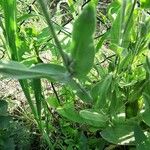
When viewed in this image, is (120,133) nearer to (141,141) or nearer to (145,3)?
(141,141)

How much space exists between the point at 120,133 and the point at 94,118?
8 cm

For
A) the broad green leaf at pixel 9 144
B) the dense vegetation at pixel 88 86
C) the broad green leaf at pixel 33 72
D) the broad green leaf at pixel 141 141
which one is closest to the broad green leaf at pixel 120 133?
the dense vegetation at pixel 88 86

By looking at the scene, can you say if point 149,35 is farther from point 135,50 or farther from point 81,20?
point 81,20

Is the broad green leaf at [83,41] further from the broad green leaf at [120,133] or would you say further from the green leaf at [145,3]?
the broad green leaf at [120,133]

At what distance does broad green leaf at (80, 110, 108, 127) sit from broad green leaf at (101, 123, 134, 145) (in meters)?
0.02

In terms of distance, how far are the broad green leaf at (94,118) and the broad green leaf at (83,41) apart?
334 millimetres

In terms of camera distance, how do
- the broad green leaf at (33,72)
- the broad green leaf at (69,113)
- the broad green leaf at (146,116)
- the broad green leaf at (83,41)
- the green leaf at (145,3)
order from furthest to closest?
the broad green leaf at (69,113) < the broad green leaf at (146,116) < the green leaf at (145,3) < the broad green leaf at (33,72) < the broad green leaf at (83,41)

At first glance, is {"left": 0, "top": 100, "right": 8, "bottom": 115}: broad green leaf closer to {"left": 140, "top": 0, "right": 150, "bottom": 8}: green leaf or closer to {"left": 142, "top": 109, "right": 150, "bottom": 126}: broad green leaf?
{"left": 142, "top": 109, "right": 150, "bottom": 126}: broad green leaf

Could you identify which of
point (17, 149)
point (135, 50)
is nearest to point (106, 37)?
point (135, 50)

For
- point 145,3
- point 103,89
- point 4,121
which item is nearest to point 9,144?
point 4,121

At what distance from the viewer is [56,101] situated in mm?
1103

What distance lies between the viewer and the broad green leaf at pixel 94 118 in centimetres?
92

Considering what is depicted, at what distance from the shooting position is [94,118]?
37.1 inches

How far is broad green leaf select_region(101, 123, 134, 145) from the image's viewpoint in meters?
0.96
